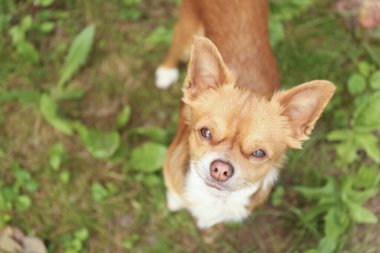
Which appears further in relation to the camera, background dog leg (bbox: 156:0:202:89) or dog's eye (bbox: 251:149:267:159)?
background dog leg (bbox: 156:0:202:89)

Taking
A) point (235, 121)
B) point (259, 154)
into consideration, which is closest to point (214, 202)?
point (259, 154)

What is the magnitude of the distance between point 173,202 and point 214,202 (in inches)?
23.6

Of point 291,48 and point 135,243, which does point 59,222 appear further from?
point 291,48

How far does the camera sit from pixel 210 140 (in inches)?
122

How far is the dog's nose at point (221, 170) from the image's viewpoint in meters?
3.00

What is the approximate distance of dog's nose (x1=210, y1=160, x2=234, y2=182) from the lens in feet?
9.83

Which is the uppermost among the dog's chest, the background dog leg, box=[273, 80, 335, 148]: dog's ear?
box=[273, 80, 335, 148]: dog's ear

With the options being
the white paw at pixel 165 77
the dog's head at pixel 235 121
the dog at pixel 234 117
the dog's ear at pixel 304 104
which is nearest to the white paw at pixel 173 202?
the dog at pixel 234 117

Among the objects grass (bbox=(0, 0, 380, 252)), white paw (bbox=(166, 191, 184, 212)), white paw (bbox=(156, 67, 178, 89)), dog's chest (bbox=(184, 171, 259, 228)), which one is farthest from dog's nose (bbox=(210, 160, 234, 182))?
white paw (bbox=(156, 67, 178, 89))

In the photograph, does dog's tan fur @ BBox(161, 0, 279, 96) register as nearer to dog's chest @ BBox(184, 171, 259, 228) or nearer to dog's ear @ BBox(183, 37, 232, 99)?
dog's ear @ BBox(183, 37, 232, 99)

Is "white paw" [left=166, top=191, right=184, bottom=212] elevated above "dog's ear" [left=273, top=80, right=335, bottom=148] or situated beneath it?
situated beneath

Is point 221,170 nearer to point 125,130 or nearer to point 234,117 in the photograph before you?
point 234,117

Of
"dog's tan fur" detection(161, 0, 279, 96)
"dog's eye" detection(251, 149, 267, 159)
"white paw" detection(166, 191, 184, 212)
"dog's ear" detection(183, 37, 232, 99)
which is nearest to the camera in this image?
"dog's ear" detection(183, 37, 232, 99)

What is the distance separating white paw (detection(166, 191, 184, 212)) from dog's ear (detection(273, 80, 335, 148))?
3.94 ft
